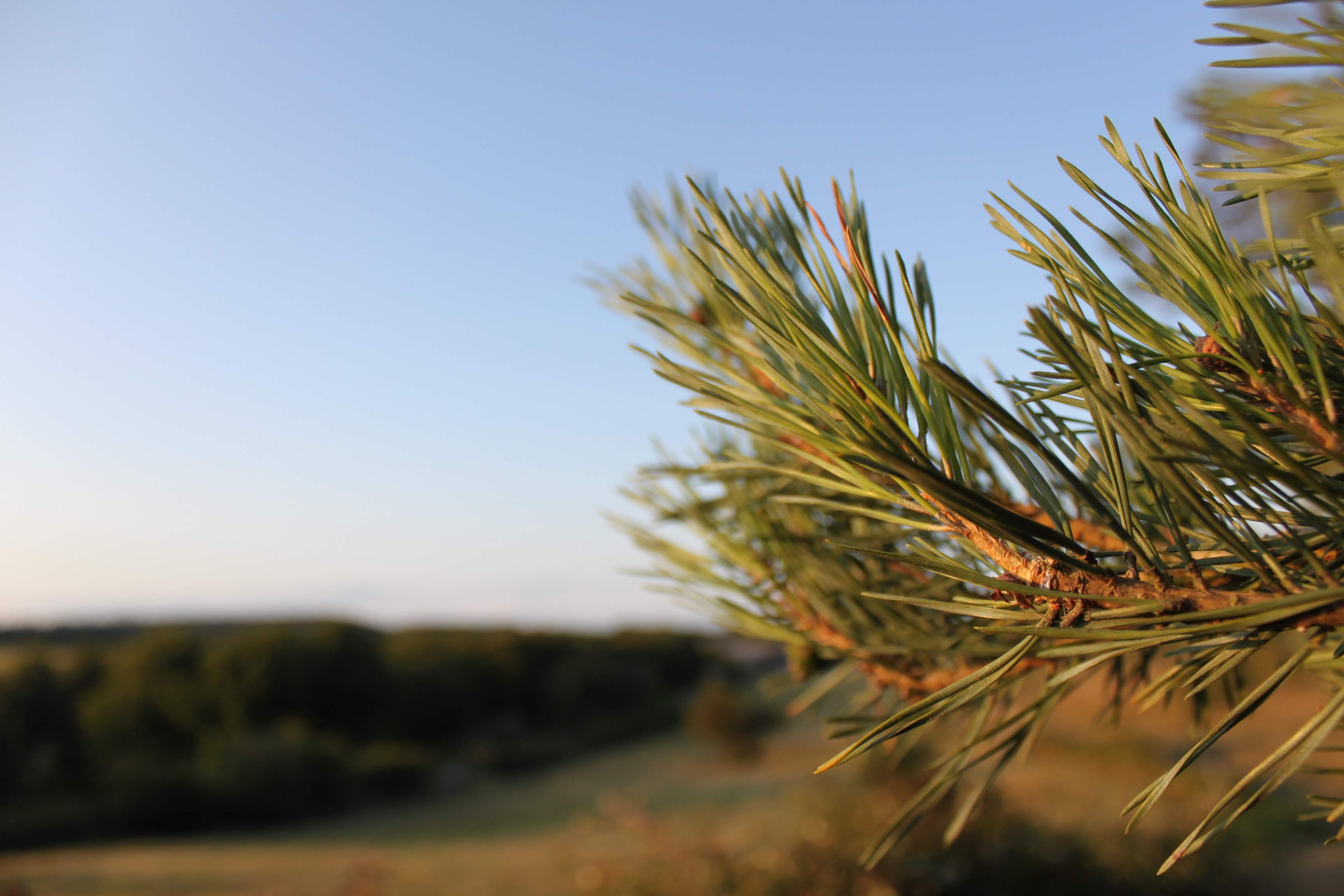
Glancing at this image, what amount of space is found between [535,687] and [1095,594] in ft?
30.7

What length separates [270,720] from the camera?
23.0 feet

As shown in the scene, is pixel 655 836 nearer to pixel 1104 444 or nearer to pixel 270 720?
pixel 1104 444

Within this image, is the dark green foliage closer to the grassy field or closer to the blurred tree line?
the grassy field

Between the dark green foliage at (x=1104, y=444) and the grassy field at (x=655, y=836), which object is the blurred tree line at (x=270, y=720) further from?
the dark green foliage at (x=1104, y=444)

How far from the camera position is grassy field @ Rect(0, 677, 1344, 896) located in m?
3.09

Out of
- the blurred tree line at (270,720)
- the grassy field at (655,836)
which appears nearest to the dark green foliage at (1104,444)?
the grassy field at (655,836)

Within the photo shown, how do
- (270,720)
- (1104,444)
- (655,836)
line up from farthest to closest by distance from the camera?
(270,720) → (655,836) → (1104,444)

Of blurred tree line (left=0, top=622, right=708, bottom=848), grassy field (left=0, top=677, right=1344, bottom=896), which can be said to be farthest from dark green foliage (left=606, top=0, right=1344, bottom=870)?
blurred tree line (left=0, top=622, right=708, bottom=848)

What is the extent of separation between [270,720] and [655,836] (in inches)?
215

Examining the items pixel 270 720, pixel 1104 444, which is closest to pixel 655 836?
pixel 1104 444

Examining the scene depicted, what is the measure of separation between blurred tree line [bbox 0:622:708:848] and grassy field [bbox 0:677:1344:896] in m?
0.44

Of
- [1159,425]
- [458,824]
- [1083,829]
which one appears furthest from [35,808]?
[1159,425]

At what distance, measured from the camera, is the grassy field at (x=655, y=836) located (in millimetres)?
3088

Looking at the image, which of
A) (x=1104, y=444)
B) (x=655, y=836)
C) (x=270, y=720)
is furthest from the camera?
(x=270, y=720)
